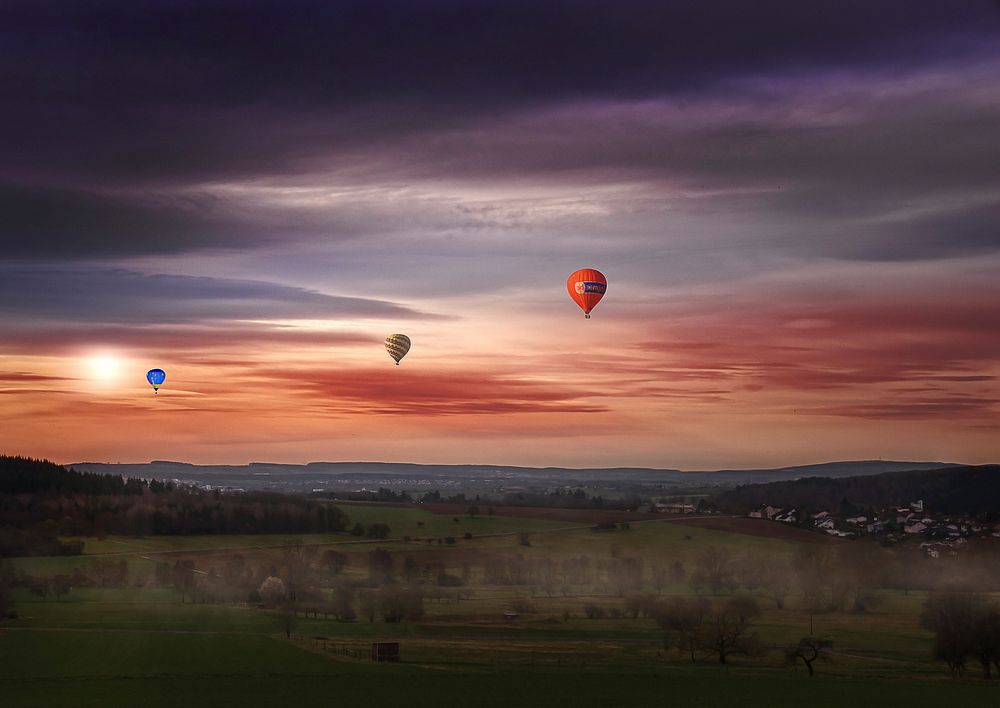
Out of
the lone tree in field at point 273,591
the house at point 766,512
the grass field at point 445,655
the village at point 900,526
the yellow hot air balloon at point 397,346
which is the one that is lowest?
the grass field at point 445,655

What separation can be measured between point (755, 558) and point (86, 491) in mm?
114194

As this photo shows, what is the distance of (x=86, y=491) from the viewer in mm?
195000

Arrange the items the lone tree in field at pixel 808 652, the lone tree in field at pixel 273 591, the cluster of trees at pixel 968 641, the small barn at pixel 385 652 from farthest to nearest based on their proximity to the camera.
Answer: the lone tree in field at pixel 273 591 < the small barn at pixel 385 652 < the lone tree in field at pixel 808 652 < the cluster of trees at pixel 968 641

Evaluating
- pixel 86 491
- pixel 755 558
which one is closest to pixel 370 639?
pixel 755 558

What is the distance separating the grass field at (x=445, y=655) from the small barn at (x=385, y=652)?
1191mm

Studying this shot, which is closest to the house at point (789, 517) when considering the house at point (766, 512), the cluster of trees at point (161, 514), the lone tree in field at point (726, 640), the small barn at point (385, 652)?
the house at point (766, 512)

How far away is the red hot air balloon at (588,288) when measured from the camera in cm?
8944

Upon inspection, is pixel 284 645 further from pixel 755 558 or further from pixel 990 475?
pixel 990 475

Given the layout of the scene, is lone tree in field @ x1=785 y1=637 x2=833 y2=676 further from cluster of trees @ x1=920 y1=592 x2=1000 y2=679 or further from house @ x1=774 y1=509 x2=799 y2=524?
house @ x1=774 y1=509 x2=799 y2=524

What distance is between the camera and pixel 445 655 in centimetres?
7781

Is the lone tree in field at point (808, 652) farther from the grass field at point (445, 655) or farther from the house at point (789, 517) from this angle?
the house at point (789, 517)

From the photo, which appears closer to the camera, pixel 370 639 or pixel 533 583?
pixel 370 639

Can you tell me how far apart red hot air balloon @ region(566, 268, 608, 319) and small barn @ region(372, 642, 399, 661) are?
94.3 feet

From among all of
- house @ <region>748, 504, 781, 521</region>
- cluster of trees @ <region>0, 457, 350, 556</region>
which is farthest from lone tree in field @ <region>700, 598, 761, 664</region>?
house @ <region>748, 504, 781, 521</region>
